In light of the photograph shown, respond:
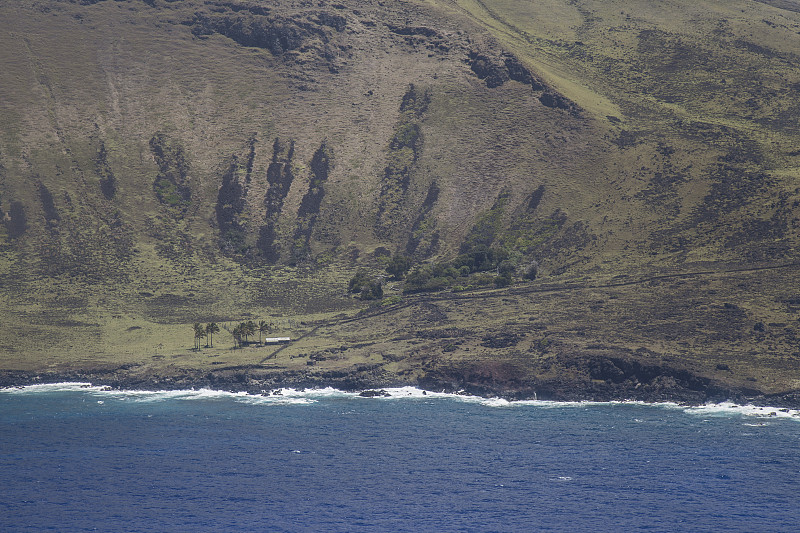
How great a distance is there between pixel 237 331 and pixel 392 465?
4549 cm

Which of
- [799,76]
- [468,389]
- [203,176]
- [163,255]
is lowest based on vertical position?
[468,389]

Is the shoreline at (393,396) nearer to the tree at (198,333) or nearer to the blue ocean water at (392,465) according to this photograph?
the blue ocean water at (392,465)

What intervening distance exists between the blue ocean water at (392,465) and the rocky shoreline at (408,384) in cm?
260

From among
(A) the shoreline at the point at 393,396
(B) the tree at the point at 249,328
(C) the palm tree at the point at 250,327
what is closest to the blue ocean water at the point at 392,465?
(A) the shoreline at the point at 393,396

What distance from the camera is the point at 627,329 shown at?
10606 centimetres

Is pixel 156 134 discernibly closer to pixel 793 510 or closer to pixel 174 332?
pixel 174 332

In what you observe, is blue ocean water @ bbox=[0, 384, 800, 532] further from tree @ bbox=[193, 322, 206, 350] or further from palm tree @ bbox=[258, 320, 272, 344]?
palm tree @ bbox=[258, 320, 272, 344]

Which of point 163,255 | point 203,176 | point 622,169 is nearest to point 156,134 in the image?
point 203,176

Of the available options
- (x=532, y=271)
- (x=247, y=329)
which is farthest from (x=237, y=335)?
(x=532, y=271)

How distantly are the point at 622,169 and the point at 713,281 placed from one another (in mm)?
37720

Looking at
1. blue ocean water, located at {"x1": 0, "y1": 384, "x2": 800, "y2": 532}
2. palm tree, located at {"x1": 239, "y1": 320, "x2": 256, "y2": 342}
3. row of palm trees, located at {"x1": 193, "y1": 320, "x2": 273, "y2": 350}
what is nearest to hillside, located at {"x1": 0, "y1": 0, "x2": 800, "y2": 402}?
row of palm trees, located at {"x1": 193, "y1": 320, "x2": 273, "y2": 350}

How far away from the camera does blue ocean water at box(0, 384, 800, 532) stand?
6291 centimetres

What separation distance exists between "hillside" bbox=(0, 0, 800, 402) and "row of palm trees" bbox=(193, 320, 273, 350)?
8.35ft

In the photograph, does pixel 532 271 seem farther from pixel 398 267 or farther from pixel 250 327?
pixel 250 327
